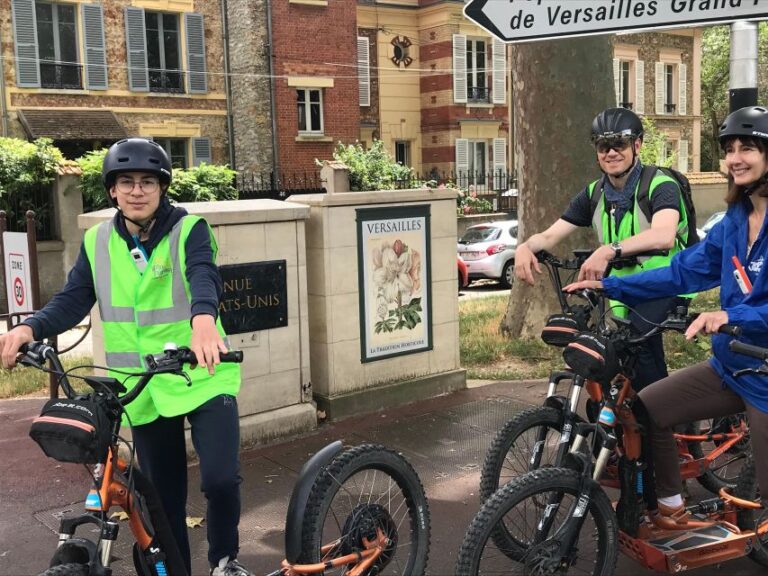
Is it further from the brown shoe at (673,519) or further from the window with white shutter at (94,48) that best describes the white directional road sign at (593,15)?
the window with white shutter at (94,48)

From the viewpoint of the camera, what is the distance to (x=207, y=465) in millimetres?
3207

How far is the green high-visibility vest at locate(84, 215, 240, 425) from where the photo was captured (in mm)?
3295

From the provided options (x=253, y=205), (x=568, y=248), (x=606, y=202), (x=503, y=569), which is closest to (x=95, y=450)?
(x=503, y=569)

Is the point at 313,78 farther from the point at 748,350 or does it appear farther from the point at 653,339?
the point at 748,350

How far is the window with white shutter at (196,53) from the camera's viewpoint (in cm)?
2381

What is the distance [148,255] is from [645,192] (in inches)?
94.9

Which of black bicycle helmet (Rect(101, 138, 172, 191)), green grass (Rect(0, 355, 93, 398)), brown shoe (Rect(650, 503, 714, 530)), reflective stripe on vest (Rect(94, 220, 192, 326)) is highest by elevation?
black bicycle helmet (Rect(101, 138, 172, 191))

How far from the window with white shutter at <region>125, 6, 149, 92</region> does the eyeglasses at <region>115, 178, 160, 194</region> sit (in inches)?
832

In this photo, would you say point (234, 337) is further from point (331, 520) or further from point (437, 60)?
point (437, 60)

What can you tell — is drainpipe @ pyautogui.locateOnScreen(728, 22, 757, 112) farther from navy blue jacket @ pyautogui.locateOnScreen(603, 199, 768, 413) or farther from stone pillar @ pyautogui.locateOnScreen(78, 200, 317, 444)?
stone pillar @ pyautogui.locateOnScreen(78, 200, 317, 444)

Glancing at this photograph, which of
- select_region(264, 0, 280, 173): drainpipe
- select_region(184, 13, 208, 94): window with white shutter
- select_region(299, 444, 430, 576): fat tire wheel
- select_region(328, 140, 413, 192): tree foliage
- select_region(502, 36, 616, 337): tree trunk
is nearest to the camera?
select_region(299, 444, 430, 576): fat tire wheel

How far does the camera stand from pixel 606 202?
4.41 m

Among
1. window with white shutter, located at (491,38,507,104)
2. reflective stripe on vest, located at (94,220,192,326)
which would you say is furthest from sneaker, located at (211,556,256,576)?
window with white shutter, located at (491,38,507,104)

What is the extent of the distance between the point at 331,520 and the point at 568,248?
21.1ft
